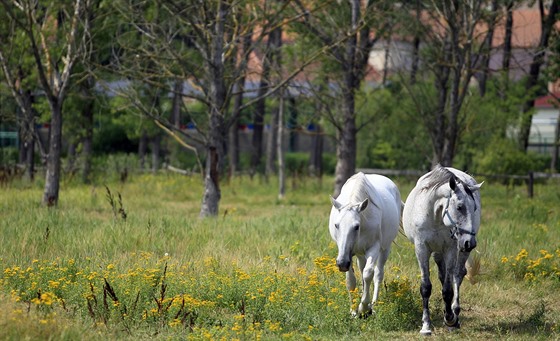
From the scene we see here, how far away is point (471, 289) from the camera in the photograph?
40.1ft

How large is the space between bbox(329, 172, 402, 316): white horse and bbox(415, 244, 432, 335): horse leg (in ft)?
1.66

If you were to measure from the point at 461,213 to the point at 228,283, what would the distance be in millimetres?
2747

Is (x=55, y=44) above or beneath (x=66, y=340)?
above

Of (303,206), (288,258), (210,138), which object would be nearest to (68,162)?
(303,206)

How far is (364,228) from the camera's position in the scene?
10547mm

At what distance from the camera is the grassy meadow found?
9.34m

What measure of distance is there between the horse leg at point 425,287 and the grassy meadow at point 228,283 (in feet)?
0.45

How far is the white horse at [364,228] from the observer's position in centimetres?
1009

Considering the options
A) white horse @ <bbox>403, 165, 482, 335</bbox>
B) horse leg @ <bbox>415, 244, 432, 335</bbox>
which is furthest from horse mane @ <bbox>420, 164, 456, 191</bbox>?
horse leg @ <bbox>415, 244, 432, 335</bbox>

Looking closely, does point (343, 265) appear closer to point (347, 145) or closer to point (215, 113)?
point (215, 113)

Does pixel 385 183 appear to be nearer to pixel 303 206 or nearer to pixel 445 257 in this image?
pixel 445 257

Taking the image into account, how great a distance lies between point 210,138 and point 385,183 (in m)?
7.92

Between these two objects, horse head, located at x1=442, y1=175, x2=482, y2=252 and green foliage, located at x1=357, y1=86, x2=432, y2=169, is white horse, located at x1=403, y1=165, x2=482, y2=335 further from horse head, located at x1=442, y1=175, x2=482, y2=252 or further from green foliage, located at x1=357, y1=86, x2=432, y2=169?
green foliage, located at x1=357, y1=86, x2=432, y2=169

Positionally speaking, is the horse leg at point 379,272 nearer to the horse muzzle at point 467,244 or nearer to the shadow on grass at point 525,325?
the shadow on grass at point 525,325
